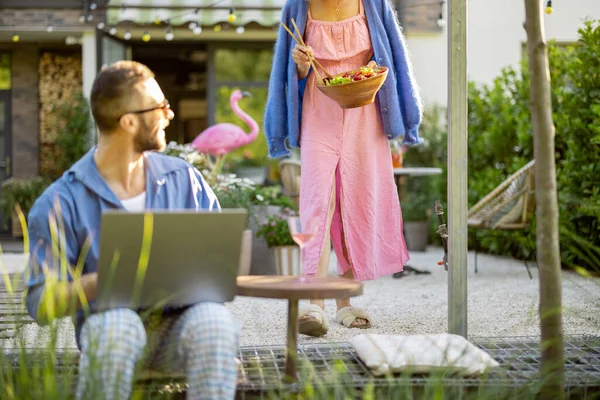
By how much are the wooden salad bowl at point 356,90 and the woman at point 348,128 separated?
1.18 feet

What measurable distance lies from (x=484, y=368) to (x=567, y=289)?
3248 mm

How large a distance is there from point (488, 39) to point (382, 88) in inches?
303

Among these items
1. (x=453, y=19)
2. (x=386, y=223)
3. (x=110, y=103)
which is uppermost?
(x=453, y=19)

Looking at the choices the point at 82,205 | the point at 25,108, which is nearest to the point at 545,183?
the point at 82,205

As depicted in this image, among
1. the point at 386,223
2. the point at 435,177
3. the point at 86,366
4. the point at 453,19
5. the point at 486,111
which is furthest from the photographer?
the point at 435,177

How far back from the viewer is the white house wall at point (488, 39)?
442 inches

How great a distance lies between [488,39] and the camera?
1127cm

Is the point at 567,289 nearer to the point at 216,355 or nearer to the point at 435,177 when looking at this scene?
the point at 216,355

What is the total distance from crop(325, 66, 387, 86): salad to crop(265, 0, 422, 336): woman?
0.31m

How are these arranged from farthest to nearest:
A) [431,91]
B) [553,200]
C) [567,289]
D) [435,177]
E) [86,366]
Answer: [431,91] → [435,177] → [567,289] → [553,200] → [86,366]

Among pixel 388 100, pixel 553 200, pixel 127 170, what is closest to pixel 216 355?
pixel 127 170

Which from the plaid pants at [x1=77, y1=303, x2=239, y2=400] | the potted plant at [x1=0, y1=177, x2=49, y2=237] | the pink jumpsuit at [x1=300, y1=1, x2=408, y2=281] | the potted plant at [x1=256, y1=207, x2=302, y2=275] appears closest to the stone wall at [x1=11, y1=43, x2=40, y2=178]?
the potted plant at [x1=0, y1=177, x2=49, y2=237]

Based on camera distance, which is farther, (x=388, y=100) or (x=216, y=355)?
(x=388, y=100)

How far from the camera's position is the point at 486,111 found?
9.33 m
